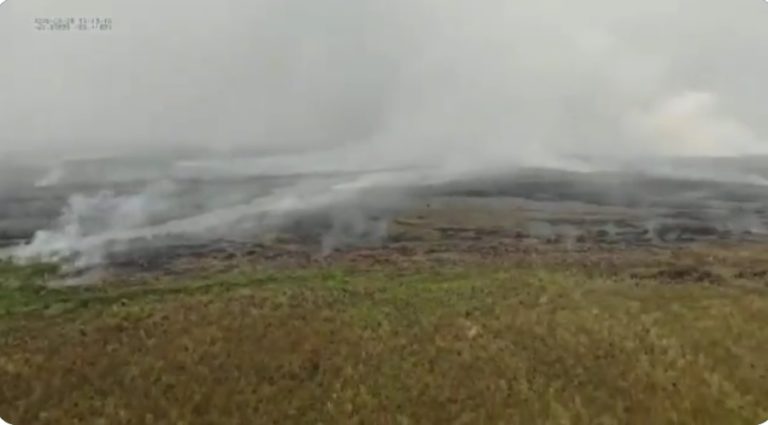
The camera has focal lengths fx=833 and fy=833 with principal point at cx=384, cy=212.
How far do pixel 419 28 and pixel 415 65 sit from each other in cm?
8

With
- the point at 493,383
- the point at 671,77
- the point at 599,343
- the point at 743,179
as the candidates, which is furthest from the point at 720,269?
the point at 493,383

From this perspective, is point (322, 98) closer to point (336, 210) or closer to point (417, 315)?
point (336, 210)

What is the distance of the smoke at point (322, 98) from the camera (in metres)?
1.79

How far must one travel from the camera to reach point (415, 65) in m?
1.81

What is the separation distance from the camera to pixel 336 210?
181cm

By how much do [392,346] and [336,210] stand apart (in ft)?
1.04

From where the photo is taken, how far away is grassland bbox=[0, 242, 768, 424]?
5.84 feet

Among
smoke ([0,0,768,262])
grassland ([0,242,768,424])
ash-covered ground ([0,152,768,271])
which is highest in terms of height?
smoke ([0,0,768,262])

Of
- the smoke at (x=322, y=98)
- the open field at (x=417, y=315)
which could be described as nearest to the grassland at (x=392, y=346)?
the open field at (x=417, y=315)

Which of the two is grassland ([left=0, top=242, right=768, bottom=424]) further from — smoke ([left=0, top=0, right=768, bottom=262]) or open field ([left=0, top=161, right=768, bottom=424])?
smoke ([left=0, top=0, right=768, bottom=262])

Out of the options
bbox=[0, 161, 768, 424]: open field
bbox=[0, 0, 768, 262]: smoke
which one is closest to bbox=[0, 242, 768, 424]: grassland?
bbox=[0, 161, 768, 424]: open field

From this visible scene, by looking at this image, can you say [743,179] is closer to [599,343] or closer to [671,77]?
[671,77]

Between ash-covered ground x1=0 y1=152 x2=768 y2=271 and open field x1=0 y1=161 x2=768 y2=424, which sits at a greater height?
ash-covered ground x1=0 y1=152 x2=768 y2=271

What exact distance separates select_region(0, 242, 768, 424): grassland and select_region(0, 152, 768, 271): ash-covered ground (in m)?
0.05
